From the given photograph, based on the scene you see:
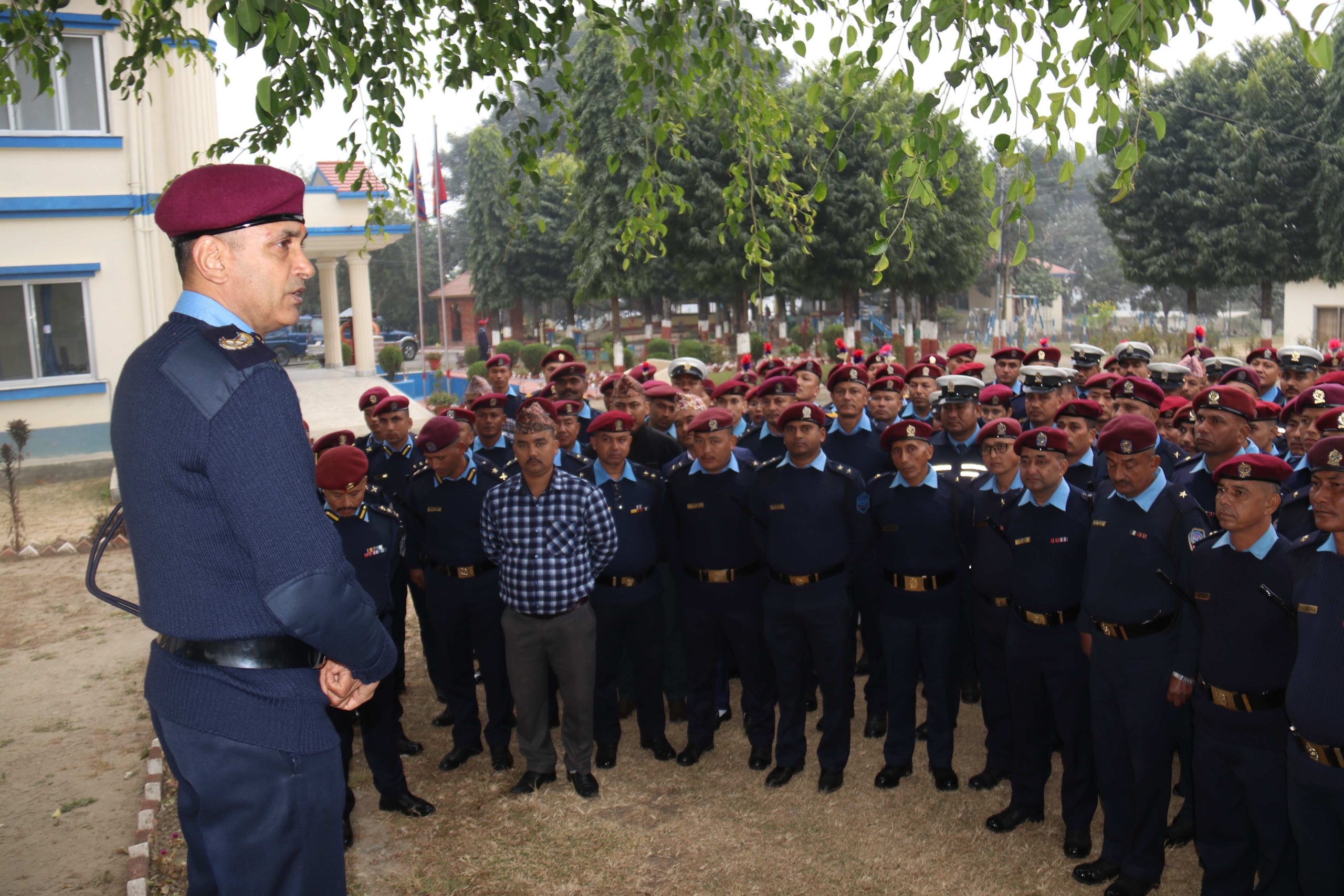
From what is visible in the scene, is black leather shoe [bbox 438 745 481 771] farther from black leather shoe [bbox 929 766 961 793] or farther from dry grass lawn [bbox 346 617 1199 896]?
black leather shoe [bbox 929 766 961 793]

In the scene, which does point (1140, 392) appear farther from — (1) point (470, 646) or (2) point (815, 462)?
(1) point (470, 646)

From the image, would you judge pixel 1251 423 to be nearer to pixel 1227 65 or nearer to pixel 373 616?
pixel 373 616

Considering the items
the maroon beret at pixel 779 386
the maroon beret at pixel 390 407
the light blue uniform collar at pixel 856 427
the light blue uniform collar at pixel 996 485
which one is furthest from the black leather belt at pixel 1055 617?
the maroon beret at pixel 390 407

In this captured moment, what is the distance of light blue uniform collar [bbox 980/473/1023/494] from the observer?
5.57 m

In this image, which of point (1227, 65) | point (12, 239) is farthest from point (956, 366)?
point (1227, 65)

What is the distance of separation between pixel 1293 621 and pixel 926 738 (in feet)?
8.67

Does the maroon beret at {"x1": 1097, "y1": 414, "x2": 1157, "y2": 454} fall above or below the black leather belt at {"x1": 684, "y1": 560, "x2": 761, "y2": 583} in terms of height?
above

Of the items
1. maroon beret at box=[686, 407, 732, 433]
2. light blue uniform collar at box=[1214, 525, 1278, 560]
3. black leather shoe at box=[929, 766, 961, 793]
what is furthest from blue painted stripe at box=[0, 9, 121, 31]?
light blue uniform collar at box=[1214, 525, 1278, 560]

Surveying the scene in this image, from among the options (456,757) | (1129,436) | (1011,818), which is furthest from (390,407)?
(1129,436)

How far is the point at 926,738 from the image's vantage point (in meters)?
6.19

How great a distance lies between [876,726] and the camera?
6637 millimetres

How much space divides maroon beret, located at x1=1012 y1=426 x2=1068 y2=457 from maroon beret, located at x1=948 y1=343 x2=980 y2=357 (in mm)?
4797

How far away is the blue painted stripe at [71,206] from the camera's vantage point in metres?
15.1

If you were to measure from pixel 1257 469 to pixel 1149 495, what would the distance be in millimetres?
683
